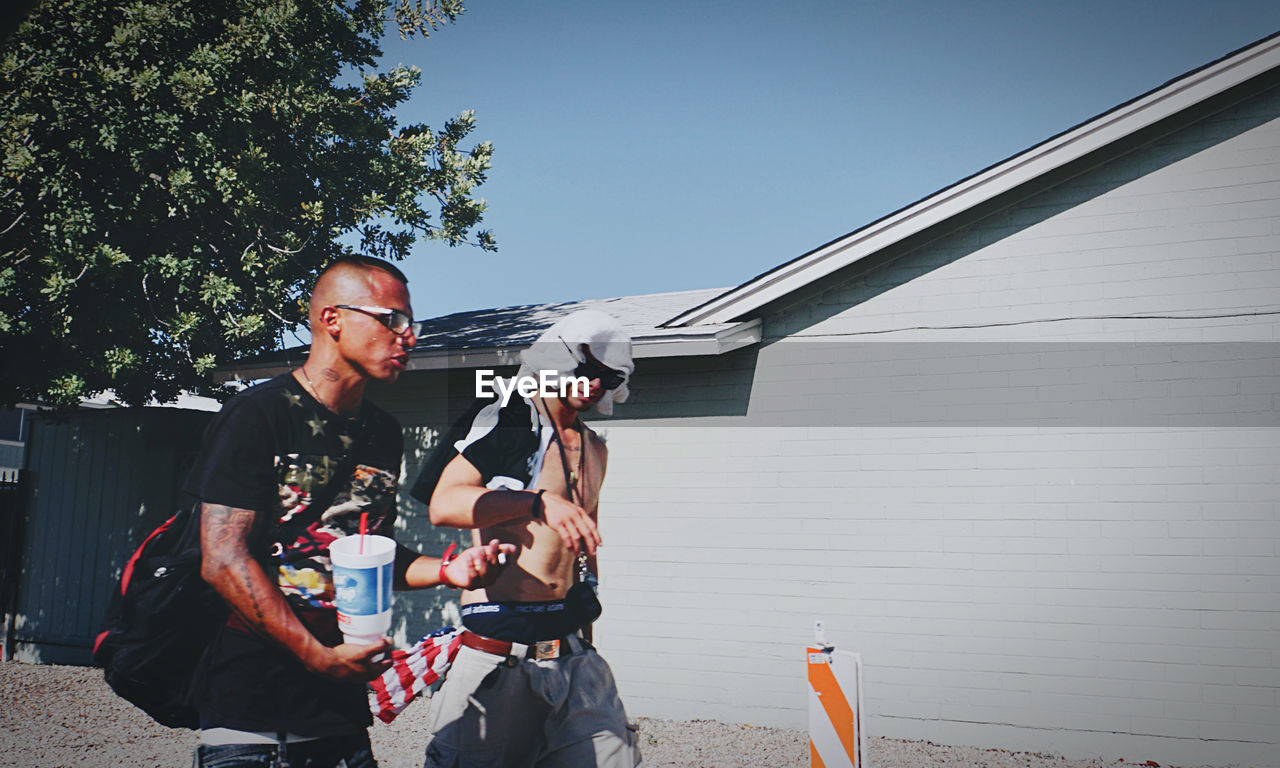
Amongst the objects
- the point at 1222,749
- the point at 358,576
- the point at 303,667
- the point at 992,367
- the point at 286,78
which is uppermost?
the point at 286,78

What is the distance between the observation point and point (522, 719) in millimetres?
3908

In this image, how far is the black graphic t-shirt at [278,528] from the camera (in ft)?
10.7

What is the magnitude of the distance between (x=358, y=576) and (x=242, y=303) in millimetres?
4842

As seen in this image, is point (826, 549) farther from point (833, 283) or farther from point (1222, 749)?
point (1222, 749)

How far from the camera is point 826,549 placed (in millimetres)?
6418

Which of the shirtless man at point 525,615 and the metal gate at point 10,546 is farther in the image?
the metal gate at point 10,546

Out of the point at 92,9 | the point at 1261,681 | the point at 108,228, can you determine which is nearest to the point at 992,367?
the point at 1261,681

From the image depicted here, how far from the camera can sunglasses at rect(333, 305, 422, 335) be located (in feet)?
11.6

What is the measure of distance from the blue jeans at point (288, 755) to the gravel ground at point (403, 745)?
239 cm

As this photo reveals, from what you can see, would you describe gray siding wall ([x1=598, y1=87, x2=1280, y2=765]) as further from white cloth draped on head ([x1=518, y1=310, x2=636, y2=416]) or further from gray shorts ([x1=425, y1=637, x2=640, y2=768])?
gray shorts ([x1=425, y1=637, x2=640, y2=768])

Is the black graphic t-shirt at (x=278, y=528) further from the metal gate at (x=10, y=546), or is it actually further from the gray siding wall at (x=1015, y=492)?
the metal gate at (x=10, y=546)

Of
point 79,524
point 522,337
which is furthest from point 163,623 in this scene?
point 79,524
